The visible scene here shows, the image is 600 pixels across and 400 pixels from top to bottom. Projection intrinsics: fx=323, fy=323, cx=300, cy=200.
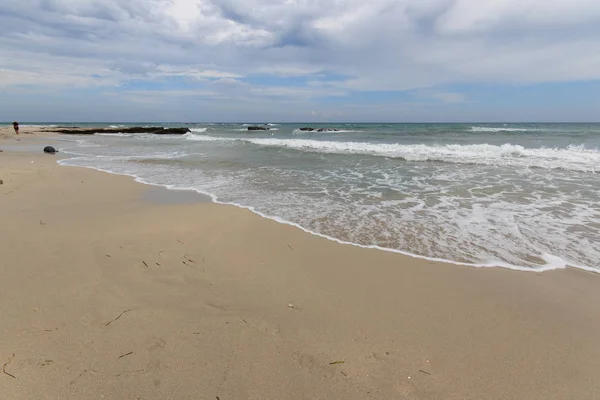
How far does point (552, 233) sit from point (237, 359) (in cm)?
504

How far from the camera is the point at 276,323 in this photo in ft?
8.98

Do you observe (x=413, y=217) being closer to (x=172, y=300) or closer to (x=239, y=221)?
(x=239, y=221)

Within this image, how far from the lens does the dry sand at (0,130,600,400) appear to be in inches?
83.6

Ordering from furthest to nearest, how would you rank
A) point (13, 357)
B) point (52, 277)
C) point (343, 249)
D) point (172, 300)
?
point (343, 249) < point (52, 277) < point (172, 300) < point (13, 357)

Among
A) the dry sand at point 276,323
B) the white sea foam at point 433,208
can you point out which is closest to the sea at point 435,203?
the white sea foam at point 433,208

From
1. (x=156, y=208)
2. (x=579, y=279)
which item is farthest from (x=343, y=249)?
(x=156, y=208)

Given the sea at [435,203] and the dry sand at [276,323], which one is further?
the sea at [435,203]

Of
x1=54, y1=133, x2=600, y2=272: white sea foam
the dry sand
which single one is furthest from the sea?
the dry sand

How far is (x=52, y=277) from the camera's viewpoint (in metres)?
3.35

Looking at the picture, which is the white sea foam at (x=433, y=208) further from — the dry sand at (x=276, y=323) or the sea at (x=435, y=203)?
the dry sand at (x=276, y=323)

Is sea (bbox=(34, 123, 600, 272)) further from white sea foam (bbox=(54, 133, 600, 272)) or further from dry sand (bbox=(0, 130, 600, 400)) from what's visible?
dry sand (bbox=(0, 130, 600, 400))

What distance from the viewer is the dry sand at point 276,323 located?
2.12 metres

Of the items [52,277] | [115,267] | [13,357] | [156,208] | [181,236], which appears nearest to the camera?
[13,357]

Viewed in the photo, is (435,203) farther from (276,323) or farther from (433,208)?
(276,323)
